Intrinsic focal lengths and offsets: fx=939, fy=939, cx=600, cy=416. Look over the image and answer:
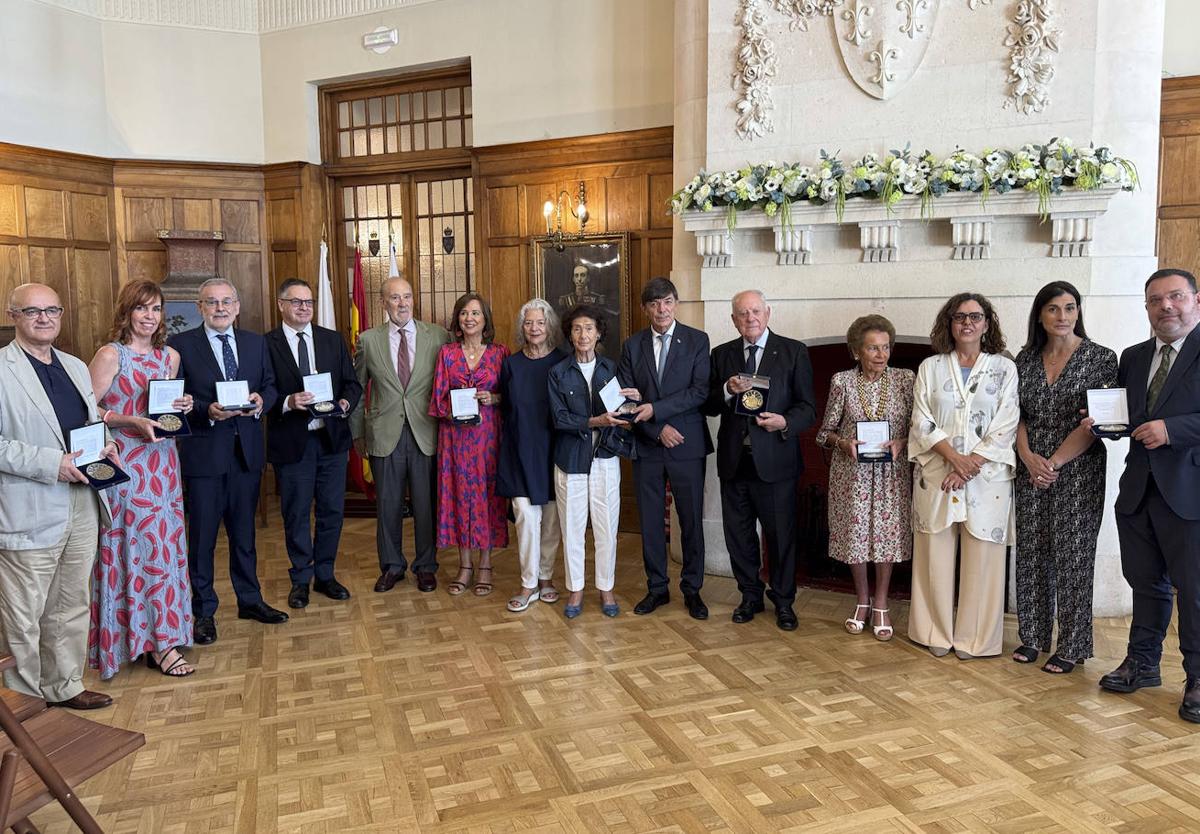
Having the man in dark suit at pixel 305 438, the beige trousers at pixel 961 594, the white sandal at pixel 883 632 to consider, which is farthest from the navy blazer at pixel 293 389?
the beige trousers at pixel 961 594

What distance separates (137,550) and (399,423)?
1653 mm

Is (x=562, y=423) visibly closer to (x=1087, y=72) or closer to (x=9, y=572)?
(x=9, y=572)

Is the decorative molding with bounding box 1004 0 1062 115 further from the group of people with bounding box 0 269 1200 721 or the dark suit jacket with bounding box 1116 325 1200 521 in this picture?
the dark suit jacket with bounding box 1116 325 1200 521

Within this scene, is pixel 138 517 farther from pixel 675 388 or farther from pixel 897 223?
pixel 897 223

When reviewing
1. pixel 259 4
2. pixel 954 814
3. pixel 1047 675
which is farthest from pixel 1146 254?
pixel 259 4

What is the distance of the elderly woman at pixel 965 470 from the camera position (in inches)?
169

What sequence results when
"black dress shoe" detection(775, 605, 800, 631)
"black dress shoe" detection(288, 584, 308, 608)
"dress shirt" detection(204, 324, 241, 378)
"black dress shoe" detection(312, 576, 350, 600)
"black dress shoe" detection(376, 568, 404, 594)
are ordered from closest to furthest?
"dress shirt" detection(204, 324, 241, 378) → "black dress shoe" detection(775, 605, 800, 631) → "black dress shoe" detection(288, 584, 308, 608) → "black dress shoe" detection(312, 576, 350, 600) → "black dress shoe" detection(376, 568, 404, 594)

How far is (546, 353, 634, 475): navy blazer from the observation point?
493 cm

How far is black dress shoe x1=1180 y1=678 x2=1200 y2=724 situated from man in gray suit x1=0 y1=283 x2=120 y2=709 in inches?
174

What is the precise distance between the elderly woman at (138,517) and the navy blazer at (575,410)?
5.84ft

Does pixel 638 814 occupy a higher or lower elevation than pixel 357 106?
lower

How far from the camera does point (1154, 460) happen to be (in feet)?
12.5

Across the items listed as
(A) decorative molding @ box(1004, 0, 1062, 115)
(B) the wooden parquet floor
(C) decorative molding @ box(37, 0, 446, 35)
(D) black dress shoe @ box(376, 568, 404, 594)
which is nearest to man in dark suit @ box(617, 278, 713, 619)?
(B) the wooden parquet floor

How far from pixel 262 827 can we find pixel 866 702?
240cm
